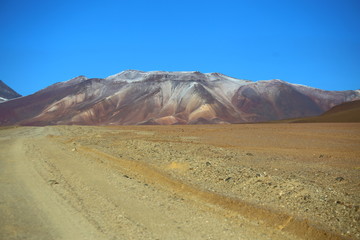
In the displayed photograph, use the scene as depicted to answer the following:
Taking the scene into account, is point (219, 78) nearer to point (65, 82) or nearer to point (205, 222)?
point (65, 82)

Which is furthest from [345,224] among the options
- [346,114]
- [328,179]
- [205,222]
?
[346,114]

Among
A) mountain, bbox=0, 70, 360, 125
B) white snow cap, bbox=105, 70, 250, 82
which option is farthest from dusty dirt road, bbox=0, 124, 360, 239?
white snow cap, bbox=105, 70, 250, 82

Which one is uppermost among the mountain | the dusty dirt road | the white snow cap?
the white snow cap

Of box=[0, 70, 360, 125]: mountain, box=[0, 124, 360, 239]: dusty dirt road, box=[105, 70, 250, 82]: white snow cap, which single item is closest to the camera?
box=[0, 124, 360, 239]: dusty dirt road

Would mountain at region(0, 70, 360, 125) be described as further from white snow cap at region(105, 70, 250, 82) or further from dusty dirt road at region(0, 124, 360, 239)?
dusty dirt road at region(0, 124, 360, 239)

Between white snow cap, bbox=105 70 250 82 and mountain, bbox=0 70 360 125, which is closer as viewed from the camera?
mountain, bbox=0 70 360 125

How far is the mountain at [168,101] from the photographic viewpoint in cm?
13675

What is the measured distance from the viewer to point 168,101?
148 m

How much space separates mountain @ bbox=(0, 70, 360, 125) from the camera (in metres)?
137

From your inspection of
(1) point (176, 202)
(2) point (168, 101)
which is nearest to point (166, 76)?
(2) point (168, 101)

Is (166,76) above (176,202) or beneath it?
above

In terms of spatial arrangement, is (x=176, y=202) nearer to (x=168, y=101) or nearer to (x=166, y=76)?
(x=168, y=101)

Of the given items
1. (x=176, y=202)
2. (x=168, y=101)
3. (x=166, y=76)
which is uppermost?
(x=166, y=76)

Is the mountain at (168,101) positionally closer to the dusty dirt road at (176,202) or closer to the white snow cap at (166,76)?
the white snow cap at (166,76)
